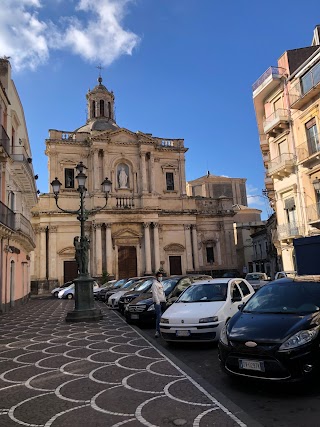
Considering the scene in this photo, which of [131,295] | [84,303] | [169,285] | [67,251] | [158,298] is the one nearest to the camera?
[158,298]

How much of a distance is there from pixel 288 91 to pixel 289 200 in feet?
23.3

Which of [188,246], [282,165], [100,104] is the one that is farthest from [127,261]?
[100,104]

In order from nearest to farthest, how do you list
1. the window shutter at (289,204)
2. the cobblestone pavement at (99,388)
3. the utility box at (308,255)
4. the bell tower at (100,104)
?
the cobblestone pavement at (99,388) < the utility box at (308,255) < the window shutter at (289,204) < the bell tower at (100,104)

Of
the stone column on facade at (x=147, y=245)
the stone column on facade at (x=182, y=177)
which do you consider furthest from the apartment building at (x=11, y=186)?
the stone column on facade at (x=182, y=177)

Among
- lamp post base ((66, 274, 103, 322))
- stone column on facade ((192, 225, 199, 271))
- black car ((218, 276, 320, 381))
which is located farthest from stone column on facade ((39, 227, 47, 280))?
black car ((218, 276, 320, 381))

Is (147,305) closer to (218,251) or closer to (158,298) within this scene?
(158,298)

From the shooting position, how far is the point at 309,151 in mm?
22094

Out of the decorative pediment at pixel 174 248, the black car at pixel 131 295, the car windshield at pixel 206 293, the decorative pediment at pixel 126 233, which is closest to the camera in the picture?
the car windshield at pixel 206 293

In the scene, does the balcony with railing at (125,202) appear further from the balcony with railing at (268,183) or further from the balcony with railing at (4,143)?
the balcony with railing at (4,143)

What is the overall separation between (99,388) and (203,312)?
3.36 m

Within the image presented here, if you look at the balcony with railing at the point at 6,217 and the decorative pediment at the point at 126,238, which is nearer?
the balcony with railing at the point at 6,217

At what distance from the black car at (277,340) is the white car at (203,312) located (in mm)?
1939

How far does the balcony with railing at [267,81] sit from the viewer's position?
81.1ft

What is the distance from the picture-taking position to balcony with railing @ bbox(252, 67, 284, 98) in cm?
2472
